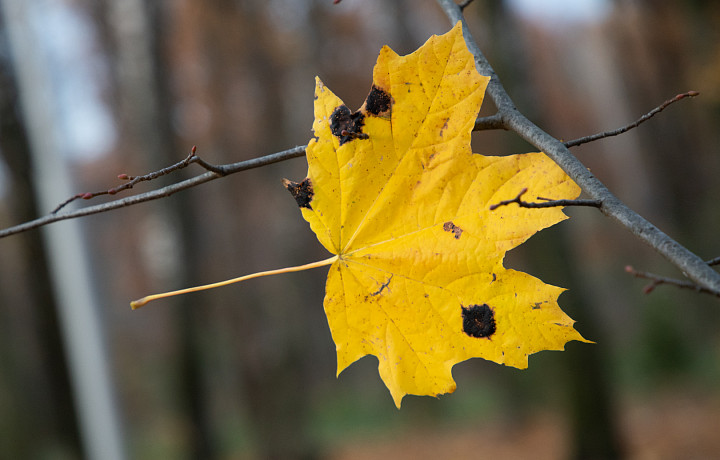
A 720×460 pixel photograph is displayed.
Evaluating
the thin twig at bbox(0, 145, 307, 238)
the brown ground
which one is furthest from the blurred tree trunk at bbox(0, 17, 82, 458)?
the thin twig at bbox(0, 145, 307, 238)

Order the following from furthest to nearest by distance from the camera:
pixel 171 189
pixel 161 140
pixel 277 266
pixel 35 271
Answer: pixel 277 266 → pixel 35 271 → pixel 161 140 → pixel 171 189

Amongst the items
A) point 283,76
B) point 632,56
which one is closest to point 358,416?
point 283,76

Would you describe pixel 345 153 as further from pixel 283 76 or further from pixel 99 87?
pixel 99 87

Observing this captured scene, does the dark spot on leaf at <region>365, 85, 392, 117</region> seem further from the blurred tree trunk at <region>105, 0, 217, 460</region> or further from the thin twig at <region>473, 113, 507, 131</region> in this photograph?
the blurred tree trunk at <region>105, 0, 217, 460</region>

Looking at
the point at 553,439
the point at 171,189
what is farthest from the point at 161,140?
the point at 553,439

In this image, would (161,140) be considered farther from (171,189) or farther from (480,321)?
(480,321)
